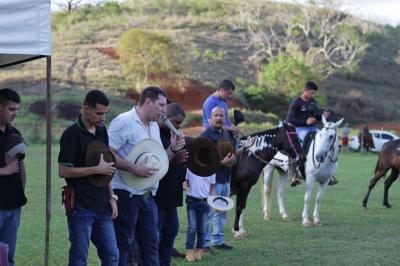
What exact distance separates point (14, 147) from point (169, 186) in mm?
1980

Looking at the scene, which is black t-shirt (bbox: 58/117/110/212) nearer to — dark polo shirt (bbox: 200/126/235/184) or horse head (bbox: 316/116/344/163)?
dark polo shirt (bbox: 200/126/235/184)

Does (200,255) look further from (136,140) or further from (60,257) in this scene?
(136,140)

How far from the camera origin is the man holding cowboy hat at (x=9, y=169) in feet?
20.5

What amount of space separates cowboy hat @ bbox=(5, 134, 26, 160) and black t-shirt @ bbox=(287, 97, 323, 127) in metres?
7.90

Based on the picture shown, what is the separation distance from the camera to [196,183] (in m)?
9.26

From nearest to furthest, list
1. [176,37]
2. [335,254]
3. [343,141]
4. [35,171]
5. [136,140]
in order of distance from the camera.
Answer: [136,140], [335,254], [35,171], [343,141], [176,37]

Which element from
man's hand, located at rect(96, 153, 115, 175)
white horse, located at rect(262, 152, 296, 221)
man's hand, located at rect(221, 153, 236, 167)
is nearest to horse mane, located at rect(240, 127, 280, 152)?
white horse, located at rect(262, 152, 296, 221)

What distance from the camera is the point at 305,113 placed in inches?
536

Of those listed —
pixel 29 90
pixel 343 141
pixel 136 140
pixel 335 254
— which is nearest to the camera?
pixel 136 140

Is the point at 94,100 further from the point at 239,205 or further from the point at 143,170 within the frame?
the point at 239,205

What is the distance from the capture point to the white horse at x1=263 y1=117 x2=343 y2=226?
13.2 meters

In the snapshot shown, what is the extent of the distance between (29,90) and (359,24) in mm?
39270

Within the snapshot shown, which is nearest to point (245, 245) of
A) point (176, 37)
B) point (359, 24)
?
point (176, 37)

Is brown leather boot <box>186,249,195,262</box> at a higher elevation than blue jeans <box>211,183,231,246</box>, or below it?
below
